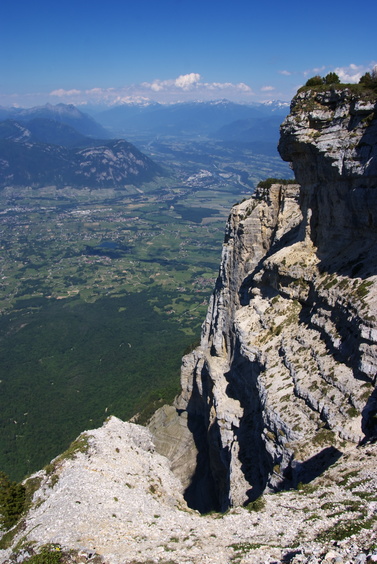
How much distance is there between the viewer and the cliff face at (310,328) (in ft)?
85.1

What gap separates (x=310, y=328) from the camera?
107 ft

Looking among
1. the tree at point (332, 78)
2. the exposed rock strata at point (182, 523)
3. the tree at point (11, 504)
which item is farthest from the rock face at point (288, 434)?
the tree at point (332, 78)

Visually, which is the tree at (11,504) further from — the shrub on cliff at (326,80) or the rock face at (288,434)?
the shrub on cliff at (326,80)

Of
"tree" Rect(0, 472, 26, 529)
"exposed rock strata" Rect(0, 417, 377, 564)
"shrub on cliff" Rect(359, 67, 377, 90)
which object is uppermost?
"shrub on cliff" Rect(359, 67, 377, 90)

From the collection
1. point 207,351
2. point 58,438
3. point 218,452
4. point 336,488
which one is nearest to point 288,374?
point 336,488

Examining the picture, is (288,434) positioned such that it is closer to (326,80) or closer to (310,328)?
(310,328)

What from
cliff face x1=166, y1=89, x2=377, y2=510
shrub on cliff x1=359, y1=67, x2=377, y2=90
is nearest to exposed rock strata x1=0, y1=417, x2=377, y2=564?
cliff face x1=166, y1=89, x2=377, y2=510

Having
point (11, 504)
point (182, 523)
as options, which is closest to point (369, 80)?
point (182, 523)

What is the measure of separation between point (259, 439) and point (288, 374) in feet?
20.2

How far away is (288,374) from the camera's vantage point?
31.3m

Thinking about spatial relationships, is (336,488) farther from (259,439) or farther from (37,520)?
(37,520)

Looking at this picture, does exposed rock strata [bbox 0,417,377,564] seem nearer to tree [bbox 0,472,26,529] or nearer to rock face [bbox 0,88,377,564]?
rock face [bbox 0,88,377,564]

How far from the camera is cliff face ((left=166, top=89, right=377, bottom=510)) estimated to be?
85.1 feet

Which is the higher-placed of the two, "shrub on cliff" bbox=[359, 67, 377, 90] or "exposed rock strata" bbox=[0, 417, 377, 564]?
"shrub on cliff" bbox=[359, 67, 377, 90]
